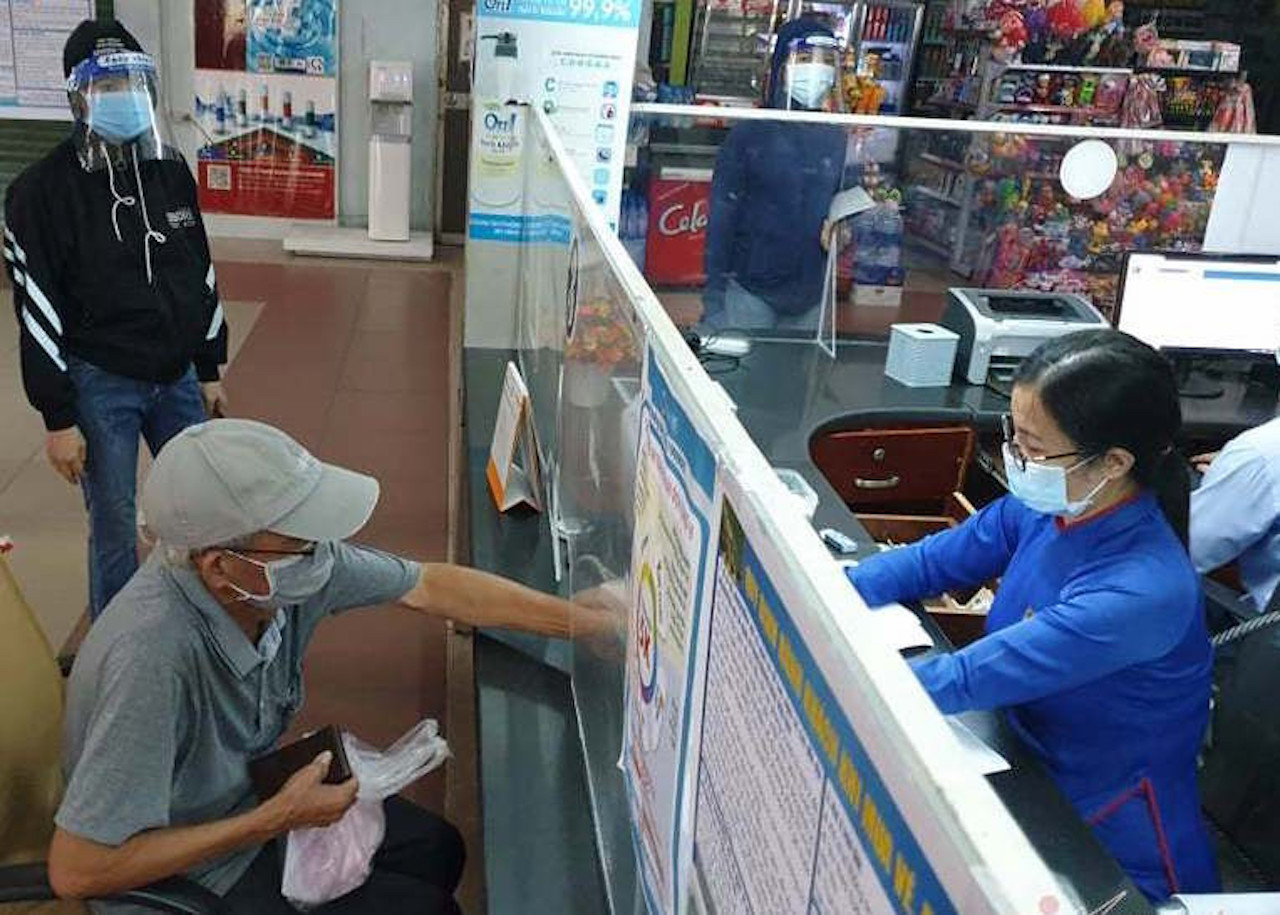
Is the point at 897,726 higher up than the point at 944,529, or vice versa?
the point at 897,726

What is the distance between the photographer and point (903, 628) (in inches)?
76.8

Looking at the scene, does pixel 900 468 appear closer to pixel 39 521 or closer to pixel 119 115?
pixel 119 115

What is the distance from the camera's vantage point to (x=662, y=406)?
47.7 inches

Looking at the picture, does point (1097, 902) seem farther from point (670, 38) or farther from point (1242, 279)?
point (670, 38)

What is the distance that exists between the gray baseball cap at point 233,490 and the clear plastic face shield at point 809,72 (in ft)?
10.3

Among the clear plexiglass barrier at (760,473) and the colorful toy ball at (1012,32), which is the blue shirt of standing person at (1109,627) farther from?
the colorful toy ball at (1012,32)

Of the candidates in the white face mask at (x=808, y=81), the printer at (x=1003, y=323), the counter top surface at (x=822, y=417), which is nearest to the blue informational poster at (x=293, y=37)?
the white face mask at (x=808, y=81)

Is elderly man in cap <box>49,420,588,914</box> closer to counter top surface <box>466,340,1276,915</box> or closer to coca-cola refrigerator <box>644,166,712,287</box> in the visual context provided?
counter top surface <box>466,340,1276,915</box>

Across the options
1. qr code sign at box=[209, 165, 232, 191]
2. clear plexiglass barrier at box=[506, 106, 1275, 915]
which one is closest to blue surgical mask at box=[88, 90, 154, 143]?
clear plexiglass barrier at box=[506, 106, 1275, 915]

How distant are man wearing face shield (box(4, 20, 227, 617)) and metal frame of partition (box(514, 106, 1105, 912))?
80.0 inches

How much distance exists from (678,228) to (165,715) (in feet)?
8.94

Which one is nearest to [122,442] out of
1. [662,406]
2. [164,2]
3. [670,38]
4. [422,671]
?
[422,671]

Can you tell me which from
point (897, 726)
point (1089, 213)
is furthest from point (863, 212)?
point (897, 726)

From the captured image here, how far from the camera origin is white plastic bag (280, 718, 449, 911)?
1700 millimetres
